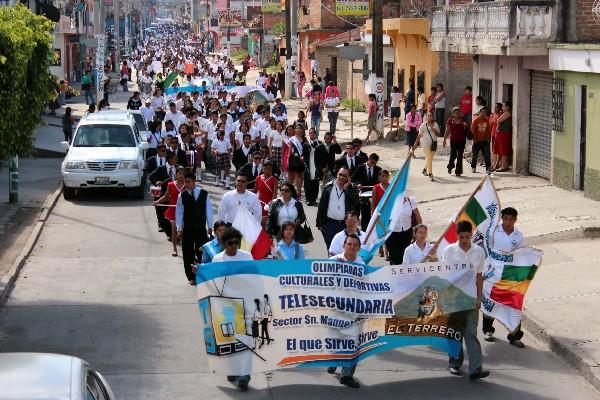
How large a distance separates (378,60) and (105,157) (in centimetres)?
1142

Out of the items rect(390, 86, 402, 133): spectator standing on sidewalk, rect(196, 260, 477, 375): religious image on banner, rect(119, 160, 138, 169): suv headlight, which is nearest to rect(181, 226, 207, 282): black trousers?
rect(196, 260, 477, 375): religious image on banner

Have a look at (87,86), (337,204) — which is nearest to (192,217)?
(337,204)

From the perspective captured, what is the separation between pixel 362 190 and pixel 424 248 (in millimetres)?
5432

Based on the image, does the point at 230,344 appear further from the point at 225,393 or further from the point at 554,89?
the point at 554,89

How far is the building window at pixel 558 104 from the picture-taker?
23.6 m

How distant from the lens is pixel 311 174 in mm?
23562

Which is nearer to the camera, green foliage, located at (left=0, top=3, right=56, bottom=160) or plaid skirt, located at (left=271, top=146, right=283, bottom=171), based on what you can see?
green foliage, located at (left=0, top=3, right=56, bottom=160)

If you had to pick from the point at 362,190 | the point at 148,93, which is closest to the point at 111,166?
the point at 362,190

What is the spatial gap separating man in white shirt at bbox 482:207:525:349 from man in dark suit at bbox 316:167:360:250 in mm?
2657

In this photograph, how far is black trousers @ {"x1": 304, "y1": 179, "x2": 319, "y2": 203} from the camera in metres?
23.6

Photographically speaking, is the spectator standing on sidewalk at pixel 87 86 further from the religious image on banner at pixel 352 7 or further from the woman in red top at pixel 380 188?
the woman in red top at pixel 380 188

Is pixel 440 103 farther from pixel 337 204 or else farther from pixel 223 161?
pixel 337 204

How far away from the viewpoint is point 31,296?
15.1m

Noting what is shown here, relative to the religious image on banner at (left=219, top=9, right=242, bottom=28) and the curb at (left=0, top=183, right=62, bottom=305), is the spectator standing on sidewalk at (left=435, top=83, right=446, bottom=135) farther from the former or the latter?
the religious image on banner at (left=219, top=9, right=242, bottom=28)
